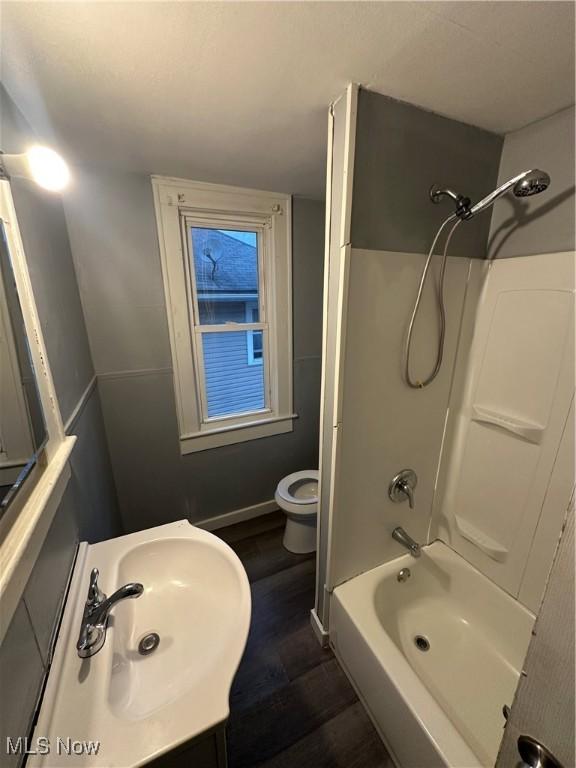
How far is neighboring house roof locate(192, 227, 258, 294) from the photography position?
1.83m

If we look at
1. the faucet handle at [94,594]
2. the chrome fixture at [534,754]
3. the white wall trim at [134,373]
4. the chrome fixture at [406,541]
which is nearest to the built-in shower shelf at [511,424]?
the chrome fixture at [406,541]

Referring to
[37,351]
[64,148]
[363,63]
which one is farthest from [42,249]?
[363,63]

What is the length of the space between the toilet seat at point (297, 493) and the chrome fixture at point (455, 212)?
3.53 ft

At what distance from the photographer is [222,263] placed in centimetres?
192

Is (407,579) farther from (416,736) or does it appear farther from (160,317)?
(160,317)

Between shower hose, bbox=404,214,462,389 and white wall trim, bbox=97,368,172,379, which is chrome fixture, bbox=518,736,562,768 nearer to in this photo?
shower hose, bbox=404,214,462,389

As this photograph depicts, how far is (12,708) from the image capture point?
0.53 metres

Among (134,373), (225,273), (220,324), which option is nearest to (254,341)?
(220,324)

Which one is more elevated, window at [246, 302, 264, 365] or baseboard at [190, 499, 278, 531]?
window at [246, 302, 264, 365]

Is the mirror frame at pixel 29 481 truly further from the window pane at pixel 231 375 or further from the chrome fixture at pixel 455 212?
the chrome fixture at pixel 455 212

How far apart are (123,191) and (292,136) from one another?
925 mm

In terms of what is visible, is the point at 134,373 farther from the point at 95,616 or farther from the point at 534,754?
the point at 534,754

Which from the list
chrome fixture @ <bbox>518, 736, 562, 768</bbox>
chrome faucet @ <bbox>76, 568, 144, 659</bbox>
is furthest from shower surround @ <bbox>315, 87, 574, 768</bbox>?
chrome faucet @ <bbox>76, 568, 144, 659</bbox>

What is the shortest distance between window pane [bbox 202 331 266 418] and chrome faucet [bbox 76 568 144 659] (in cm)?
129
